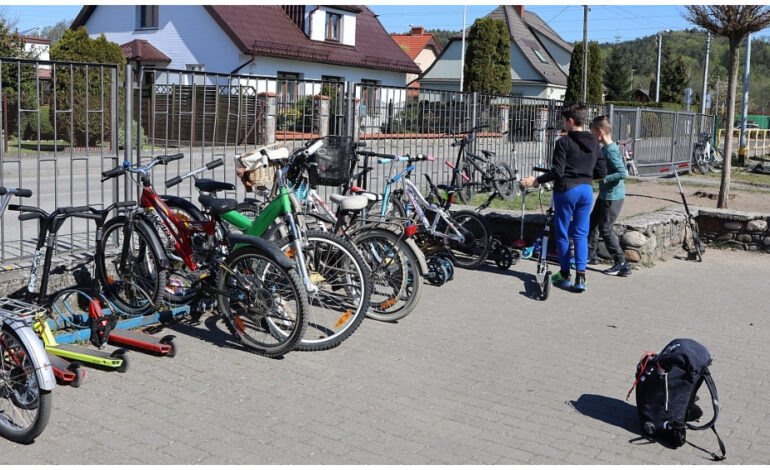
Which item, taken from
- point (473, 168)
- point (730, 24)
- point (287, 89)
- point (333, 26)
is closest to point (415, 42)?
point (333, 26)

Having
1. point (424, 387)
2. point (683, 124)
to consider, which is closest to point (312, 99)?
point (424, 387)

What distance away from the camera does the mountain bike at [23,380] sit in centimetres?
414

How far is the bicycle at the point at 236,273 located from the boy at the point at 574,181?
10.4 ft

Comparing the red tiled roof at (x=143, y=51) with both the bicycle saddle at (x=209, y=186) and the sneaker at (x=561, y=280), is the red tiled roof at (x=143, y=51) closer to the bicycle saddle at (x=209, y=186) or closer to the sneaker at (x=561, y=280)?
the sneaker at (x=561, y=280)

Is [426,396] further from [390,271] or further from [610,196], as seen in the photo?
[610,196]

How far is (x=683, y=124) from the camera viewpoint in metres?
21.6

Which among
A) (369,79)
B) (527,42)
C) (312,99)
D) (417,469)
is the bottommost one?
(417,469)

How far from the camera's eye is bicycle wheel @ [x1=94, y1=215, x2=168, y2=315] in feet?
20.0

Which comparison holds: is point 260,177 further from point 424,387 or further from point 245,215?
point 424,387

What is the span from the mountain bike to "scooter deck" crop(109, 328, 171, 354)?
3.93 ft

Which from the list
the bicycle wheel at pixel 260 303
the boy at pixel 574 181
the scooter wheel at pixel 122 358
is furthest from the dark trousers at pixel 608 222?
the scooter wheel at pixel 122 358

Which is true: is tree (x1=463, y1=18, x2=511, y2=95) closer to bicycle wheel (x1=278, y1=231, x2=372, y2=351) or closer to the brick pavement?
the brick pavement

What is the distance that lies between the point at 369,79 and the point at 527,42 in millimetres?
28532

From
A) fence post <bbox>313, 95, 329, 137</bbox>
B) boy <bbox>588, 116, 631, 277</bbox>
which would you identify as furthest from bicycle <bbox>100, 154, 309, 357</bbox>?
boy <bbox>588, 116, 631, 277</bbox>
